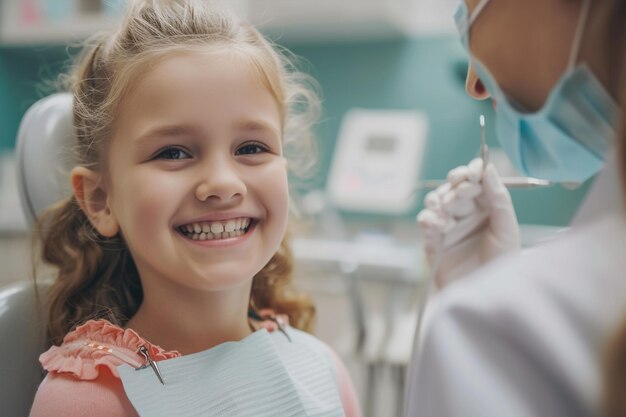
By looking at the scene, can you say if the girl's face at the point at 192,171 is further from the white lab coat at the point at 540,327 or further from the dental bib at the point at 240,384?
the white lab coat at the point at 540,327

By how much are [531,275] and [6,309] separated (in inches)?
30.9

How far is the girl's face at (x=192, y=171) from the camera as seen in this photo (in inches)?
31.1

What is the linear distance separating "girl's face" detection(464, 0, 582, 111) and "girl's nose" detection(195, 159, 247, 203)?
365 mm

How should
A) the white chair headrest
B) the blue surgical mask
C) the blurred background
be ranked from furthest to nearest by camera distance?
the blurred background → the white chair headrest → the blue surgical mask

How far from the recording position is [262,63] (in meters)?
0.88

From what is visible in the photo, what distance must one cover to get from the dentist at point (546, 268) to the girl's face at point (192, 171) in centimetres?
33

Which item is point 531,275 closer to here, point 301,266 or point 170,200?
point 170,200

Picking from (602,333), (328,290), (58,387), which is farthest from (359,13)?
(602,333)

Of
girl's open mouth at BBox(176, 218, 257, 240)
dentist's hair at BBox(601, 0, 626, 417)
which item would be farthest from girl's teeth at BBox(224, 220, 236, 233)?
dentist's hair at BBox(601, 0, 626, 417)

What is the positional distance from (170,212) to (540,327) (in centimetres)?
51

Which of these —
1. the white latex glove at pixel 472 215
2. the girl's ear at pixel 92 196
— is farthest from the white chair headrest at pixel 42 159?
the white latex glove at pixel 472 215

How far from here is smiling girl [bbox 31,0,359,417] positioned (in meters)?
0.79

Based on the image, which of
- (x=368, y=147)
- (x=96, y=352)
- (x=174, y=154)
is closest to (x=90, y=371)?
(x=96, y=352)

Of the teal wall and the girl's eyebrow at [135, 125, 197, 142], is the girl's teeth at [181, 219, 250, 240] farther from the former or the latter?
the teal wall
